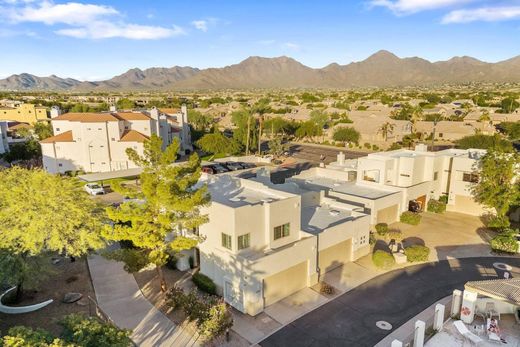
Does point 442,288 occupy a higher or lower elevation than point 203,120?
lower

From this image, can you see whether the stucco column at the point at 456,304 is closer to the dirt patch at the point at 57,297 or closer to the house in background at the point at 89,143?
the dirt patch at the point at 57,297

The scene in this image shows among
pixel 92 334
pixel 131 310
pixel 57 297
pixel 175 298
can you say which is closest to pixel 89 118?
pixel 57 297

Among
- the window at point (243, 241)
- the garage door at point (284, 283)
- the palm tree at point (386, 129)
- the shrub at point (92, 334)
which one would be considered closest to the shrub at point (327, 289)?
the garage door at point (284, 283)

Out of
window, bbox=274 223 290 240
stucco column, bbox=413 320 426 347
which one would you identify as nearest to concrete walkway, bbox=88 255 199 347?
window, bbox=274 223 290 240

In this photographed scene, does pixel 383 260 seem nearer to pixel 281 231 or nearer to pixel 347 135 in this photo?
pixel 281 231

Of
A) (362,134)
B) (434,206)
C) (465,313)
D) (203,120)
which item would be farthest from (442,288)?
(203,120)

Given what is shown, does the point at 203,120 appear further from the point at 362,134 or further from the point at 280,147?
the point at 362,134
